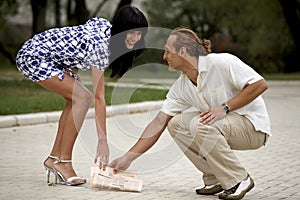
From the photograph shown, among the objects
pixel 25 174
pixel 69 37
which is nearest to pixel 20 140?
pixel 25 174

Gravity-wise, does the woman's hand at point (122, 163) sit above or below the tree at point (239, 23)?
above

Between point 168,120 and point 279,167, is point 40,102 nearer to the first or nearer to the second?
point 279,167

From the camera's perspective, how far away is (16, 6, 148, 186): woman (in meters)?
6.20

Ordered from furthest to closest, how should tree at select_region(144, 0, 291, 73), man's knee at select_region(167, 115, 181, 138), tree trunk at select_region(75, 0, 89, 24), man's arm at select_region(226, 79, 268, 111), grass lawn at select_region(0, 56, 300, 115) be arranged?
tree at select_region(144, 0, 291, 73)
tree trunk at select_region(75, 0, 89, 24)
grass lawn at select_region(0, 56, 300, 115)
man's knee at select_region(167, 115, 181, 138)
man's arm at select_region(226, 79, 268, 111)

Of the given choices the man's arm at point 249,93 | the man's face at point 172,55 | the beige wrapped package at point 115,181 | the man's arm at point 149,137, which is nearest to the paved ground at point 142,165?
the beige wrapped package at point 115,181

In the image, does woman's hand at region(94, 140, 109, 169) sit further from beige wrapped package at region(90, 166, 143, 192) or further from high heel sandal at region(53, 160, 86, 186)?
high heel sandal at region(53, 160, 86, 186)

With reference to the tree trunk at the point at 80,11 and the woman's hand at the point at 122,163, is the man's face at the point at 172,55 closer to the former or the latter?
the woman's hand at the point at 122,163

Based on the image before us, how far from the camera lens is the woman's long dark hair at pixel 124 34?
6.18 meters

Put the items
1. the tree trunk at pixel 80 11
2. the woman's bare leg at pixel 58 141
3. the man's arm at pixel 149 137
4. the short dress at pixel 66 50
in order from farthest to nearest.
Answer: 1. the tree trunk at pixel 80 11
2. the woman's bare leg at pixel 58 141
3. the short dress at pixel 66 50
4. the man's arm at pixel 149 137

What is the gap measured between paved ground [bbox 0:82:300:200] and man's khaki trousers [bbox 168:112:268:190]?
0.91 ft

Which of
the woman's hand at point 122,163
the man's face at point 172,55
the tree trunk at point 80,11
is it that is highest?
the man's face at point 172,55

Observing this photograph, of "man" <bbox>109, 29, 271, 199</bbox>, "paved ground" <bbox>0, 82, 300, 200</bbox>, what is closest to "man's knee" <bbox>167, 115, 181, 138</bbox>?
"man" <bbox>109, 29, 271, 199</bbox>

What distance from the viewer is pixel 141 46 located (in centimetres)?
635

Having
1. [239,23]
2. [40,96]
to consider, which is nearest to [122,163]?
[40,96]
